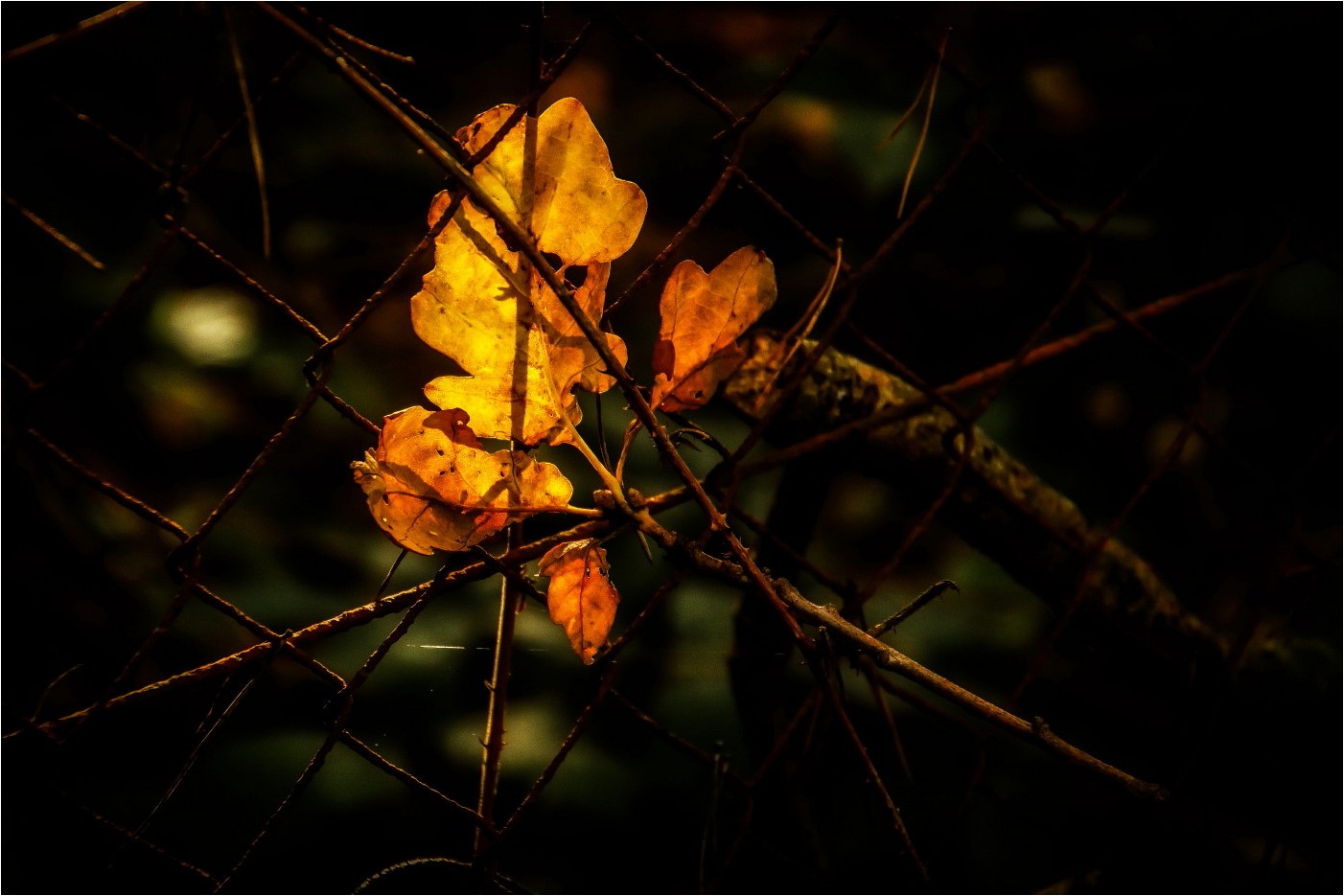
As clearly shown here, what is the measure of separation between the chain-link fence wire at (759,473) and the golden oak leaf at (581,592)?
0.07m

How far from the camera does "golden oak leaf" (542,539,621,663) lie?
1.72ft

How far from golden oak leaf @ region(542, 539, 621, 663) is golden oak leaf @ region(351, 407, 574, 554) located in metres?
0.04

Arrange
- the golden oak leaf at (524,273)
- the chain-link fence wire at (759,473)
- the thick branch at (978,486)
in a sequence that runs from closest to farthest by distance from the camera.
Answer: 1. the golden oak leaf at (524,273)
2. the thick branch at (978,486)
3. the chain-link fence wire at (759,473)

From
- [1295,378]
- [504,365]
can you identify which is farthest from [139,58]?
[1295,378]

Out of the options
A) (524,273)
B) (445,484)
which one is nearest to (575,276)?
(524,273)

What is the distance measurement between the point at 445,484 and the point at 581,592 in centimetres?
13

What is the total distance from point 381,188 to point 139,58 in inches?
12.1

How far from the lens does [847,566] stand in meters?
1.13

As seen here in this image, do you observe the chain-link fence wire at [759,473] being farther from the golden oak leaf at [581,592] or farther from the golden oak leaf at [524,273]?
the golden oak leaf at [524,273]

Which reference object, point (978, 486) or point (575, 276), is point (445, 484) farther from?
point (978, 486)

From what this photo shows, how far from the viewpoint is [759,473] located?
675 mm

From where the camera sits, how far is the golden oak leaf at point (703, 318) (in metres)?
0.53

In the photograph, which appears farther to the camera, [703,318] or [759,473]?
[759,473]

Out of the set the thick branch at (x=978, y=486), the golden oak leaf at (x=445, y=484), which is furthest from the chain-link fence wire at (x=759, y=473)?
the golden oak leaf at (x=445, y=484)
